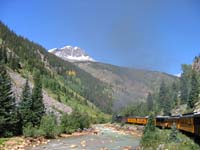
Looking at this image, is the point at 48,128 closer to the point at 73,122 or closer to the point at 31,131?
the point at 31,131

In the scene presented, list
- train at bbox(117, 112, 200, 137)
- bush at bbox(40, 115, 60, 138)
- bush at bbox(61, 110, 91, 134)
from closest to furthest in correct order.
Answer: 1. train at bbox(117, 112, 200, 137)
2. bush at bbox(40, 115, 60, 138)
3. bush at bbox(61, 110, 91, 134)

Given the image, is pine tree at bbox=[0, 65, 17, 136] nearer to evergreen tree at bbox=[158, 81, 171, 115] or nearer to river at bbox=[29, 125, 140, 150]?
river at bbox=[29, 125, 140, 150]

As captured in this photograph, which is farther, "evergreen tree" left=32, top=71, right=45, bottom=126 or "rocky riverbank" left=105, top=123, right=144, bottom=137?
"rocky riverbank" left=105, top=123, right=144, bottom=137

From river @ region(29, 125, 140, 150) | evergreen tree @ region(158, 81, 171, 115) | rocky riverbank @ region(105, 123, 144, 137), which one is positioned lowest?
river @ region(29, 125, 140, 150)

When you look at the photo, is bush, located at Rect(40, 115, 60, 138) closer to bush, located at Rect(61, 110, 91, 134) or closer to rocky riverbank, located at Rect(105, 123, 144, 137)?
bush, located at Rect(61, 110, 91, 134)

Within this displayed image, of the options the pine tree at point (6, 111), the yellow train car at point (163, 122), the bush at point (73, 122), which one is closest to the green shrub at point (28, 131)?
the pine tree at point (6, 111)

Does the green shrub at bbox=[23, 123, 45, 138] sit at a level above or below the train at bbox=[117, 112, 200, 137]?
below

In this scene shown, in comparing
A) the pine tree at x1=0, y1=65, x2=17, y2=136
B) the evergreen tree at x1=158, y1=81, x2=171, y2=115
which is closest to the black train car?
the pine tree at x1=0, y1=65, x2=17, y2=136

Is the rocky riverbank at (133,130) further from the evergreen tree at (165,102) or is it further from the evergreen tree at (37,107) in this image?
the evergreen tree at (165,102)

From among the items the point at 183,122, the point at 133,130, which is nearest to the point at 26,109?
the point at 183,122

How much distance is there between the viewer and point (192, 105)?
124 metres

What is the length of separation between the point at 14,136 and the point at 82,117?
40.8m

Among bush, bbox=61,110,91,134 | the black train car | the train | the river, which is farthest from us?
bush, bbox=61,110,91,134

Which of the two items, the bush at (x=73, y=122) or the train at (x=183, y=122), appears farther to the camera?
the bush at (x=73, y=122)
